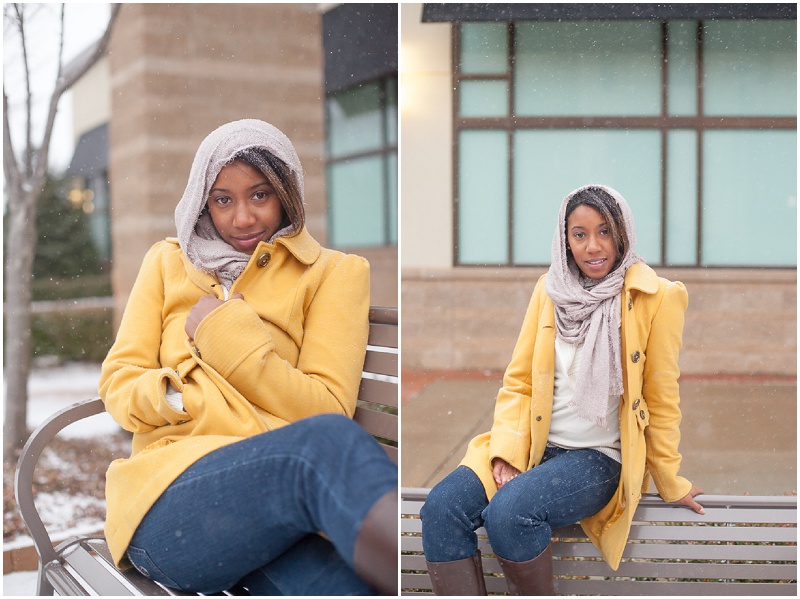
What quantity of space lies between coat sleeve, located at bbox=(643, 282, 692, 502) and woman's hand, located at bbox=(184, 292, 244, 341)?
1.10 meters

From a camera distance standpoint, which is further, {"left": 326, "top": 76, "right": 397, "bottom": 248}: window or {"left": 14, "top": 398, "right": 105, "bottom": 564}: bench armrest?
{"left": 326, "top": 76, "right": 397, "bottom": 248}: window

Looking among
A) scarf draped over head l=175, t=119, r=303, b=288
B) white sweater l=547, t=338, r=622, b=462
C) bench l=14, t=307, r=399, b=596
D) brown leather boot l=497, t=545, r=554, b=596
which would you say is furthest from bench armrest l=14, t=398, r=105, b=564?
white sweater l=547, t=338, r=622, b=462

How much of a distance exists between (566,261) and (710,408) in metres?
0.82

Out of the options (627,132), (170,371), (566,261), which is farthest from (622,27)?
(170,371)

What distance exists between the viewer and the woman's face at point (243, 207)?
1.96 meters

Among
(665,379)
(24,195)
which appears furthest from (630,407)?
(24,195)

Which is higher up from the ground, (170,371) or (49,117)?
(49,117)

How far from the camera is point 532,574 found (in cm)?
190

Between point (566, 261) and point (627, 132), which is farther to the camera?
point (627, 132)

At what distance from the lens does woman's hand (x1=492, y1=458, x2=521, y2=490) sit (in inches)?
79.7

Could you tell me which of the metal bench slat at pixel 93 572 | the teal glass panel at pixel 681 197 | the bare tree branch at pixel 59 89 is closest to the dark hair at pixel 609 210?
the teal glass panel at pixel 681 197

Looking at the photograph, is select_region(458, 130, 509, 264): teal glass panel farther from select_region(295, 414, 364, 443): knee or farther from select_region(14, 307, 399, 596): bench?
select_region(295, 414, 364, 443): knee

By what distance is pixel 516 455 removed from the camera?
204 cm

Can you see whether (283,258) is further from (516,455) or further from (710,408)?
(710,408)
